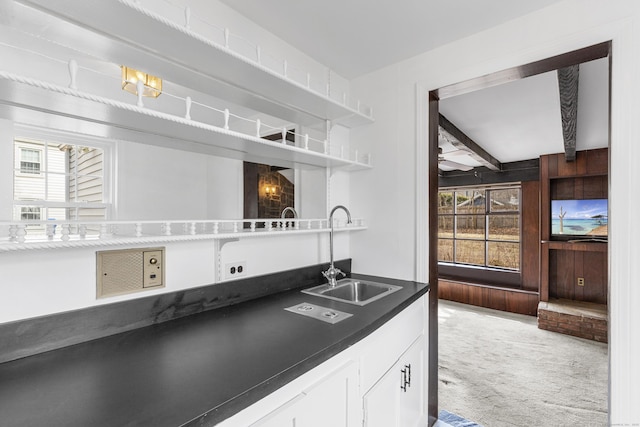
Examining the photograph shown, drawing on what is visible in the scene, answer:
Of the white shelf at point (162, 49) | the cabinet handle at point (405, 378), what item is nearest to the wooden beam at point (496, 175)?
the cabinet handle at point (405, 378)

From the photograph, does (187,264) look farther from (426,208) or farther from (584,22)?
(584,22)

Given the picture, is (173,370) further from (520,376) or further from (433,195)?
(520,376)

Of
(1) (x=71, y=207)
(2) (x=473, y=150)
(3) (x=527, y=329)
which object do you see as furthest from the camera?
(3) (x=527, y=329)

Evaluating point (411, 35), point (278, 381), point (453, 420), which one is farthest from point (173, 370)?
point (453, 420)

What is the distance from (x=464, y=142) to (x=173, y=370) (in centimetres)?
346

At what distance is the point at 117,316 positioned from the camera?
1.13 m

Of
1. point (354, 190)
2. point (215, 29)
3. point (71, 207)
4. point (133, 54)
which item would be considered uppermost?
point (215, 29)

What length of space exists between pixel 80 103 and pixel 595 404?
12.3 ft

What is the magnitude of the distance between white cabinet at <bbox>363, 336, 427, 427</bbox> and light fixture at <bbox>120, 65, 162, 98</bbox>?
1519mm

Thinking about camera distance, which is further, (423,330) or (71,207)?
(423,330)

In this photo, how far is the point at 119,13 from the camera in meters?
0.97

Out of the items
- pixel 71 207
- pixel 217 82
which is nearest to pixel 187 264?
pixel 71 207

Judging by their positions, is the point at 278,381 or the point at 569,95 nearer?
the point at 278,381

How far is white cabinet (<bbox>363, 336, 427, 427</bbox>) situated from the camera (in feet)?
4.39
